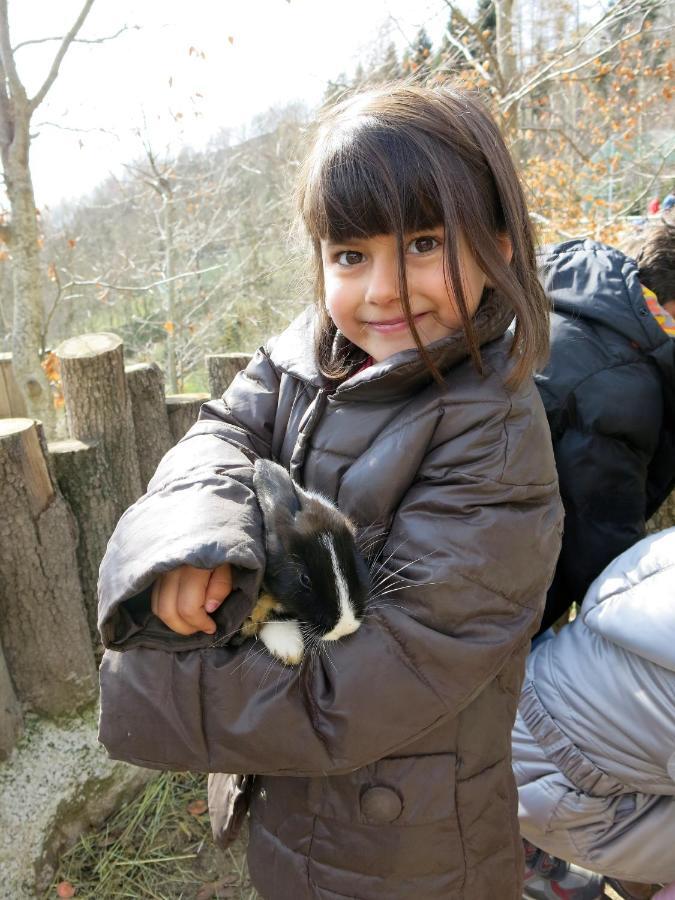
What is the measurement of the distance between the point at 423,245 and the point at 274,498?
2.02 feet

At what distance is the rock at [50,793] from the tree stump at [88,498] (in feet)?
1.26

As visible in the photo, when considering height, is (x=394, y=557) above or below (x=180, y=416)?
above

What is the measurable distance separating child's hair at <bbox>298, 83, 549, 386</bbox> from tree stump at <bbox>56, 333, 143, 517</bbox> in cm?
152

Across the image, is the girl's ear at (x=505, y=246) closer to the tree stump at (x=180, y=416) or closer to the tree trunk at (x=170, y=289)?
the tree stump at (x=180, y=416)

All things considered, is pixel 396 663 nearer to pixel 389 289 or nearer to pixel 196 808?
pixel 389 289

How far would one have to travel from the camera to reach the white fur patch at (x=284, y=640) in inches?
56.1

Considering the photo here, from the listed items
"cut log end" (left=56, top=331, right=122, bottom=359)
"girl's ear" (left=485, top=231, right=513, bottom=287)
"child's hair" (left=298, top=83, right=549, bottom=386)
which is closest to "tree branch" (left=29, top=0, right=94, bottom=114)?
"cut log end" (left=56, top=331, right=122, bottom=359)

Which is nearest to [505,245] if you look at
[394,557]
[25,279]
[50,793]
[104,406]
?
[394,557]

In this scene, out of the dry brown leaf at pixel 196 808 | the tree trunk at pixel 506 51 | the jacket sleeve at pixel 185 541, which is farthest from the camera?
the tree trunk at pixel 506 51

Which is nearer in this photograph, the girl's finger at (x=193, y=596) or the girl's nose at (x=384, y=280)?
the girl's finger at (x=193, y=596)

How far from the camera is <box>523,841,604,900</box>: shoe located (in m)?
2.49

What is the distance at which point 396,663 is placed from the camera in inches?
51.9

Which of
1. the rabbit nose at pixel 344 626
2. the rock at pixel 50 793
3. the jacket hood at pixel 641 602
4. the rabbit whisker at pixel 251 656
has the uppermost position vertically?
the rabbit nose at pixel 344 626

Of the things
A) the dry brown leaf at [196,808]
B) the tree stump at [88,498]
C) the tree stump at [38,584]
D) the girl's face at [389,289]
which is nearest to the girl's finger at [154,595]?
the girl's face at [389,289]
